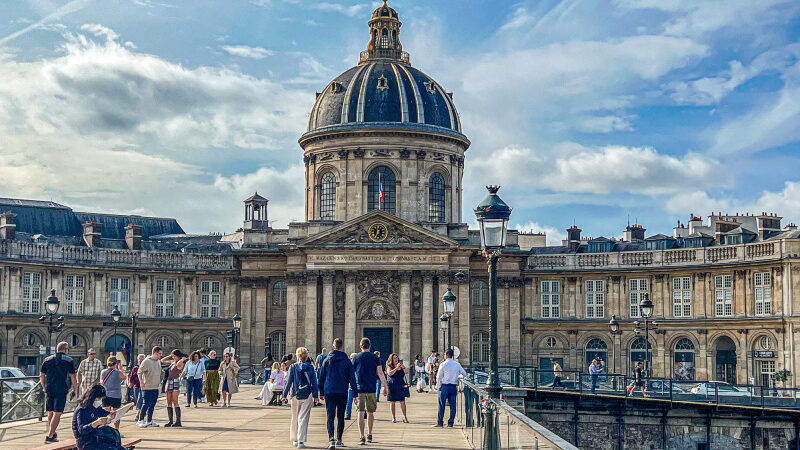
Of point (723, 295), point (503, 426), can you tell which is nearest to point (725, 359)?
point (723, 295)

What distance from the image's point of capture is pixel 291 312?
70.9 metres

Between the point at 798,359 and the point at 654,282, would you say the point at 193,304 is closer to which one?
the point at 654,282

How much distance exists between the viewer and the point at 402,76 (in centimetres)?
7738

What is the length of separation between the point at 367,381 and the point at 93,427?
891cm

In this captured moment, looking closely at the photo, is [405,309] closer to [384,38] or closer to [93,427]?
[384,38]

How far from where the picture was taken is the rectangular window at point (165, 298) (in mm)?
74250

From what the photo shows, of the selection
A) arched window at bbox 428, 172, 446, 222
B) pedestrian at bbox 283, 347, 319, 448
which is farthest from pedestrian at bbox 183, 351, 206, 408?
arched window at bbox 428, 172, 446, 222

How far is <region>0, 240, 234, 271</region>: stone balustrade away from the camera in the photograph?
67.6 meters

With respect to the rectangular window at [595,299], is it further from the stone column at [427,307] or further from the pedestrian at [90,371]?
the pedestrian at [90,371]

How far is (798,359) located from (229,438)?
45.3m

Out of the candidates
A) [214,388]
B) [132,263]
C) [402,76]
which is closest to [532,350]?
[402,76]

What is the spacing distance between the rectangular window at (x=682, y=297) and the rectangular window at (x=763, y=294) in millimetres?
5262

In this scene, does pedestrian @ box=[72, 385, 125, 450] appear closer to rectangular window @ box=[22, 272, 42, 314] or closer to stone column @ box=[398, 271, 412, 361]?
stone column @ box=[398, 271, 412, 361]

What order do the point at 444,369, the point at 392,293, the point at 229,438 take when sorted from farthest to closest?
the point at 392,293
the point at 444,369
the point at 229,438
